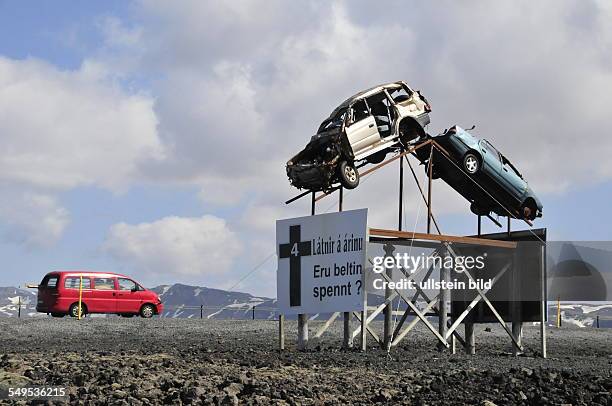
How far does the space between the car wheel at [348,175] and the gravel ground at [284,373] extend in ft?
12.0

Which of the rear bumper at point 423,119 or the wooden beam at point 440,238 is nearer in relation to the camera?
the wooden beam at point 440,238

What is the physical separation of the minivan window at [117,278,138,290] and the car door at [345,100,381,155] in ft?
56.4

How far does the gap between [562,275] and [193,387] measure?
1460 cm

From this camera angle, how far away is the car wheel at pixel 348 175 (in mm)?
24750

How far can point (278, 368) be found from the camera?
18297mm

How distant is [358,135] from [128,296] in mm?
17889

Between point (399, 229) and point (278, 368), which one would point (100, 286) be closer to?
point (399, 229)

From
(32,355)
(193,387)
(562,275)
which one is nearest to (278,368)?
(193,387)

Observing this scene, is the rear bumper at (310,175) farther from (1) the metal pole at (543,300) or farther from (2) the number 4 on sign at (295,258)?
(1) the metal pole at (543,300)

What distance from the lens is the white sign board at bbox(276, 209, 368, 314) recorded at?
874 inches

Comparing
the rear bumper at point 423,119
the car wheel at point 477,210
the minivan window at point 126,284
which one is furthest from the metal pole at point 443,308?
the minivan window at point 126,284

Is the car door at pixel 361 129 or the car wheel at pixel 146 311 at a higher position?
the car door at pixel 361 129

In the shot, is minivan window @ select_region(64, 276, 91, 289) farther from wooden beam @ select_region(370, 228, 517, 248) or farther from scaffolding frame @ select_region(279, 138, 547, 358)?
wooden beam @ select_region(370, 228, 517, 248)

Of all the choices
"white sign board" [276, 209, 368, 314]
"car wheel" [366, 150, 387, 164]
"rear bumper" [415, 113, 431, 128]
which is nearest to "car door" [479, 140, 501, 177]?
"rear bumper" [415, 113, 431, 128]
